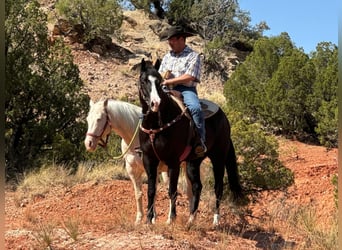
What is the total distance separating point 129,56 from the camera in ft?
97.5

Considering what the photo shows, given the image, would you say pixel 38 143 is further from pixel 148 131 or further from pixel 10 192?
pixel 148 131

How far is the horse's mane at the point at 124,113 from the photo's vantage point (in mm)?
7268

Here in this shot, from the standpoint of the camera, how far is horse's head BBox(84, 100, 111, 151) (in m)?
6.82

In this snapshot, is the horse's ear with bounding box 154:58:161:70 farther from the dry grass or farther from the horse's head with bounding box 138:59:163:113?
the dry grass

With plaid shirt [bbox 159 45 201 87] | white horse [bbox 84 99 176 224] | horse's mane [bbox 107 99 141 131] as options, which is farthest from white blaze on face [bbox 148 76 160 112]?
horse's mane [bbox 107 99 141 131]

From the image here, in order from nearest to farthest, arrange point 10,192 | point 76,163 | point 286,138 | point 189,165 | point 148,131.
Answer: point 148,131
point 189,165
point 10,192
point 76,163
point 286,138

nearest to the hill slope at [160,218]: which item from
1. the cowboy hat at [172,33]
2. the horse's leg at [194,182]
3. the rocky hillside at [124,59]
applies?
the horse's leg at [194,182]

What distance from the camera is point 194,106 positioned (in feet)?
21.9

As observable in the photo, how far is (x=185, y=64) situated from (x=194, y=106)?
0.58 meters

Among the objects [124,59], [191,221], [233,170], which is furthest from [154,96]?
[124,59]

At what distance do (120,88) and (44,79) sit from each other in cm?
1164

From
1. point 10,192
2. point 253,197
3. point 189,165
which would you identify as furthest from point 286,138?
point 189,165

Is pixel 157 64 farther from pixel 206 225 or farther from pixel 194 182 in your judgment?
pixel 206 225

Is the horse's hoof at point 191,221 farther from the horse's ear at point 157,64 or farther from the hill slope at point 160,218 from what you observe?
the horse's ear at point 157,64
